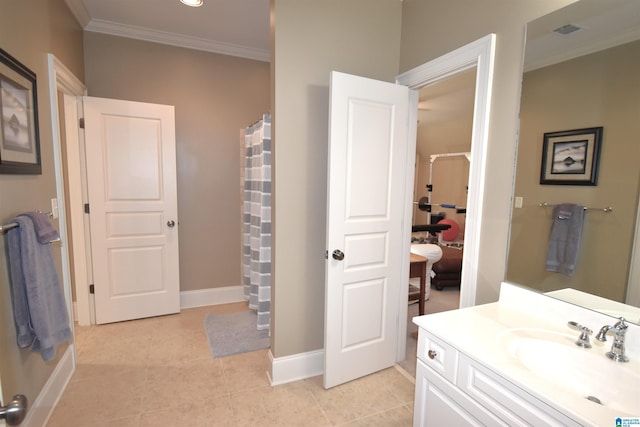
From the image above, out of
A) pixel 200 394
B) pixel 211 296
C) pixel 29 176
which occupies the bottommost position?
pixel 200 394

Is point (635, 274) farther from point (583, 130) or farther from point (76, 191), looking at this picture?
point (76, 191)

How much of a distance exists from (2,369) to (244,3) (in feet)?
9.06

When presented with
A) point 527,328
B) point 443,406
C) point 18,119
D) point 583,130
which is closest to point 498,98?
point 583,130

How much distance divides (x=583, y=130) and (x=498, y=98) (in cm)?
42

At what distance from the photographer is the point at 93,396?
2035 millimetres

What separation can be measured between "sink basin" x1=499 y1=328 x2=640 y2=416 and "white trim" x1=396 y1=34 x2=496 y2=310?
51 centimetres

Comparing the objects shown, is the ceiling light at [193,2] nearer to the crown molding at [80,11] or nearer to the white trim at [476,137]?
the crown molding at [80,11]

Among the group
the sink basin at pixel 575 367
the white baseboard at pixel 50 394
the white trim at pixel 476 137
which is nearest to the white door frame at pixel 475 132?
the white trim at pixel 476 137

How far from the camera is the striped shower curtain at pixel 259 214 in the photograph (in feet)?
8.12

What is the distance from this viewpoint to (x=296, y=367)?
223 cm

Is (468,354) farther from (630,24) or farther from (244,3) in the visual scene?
(244,3)

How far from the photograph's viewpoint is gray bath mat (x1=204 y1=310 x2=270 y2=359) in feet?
8.60

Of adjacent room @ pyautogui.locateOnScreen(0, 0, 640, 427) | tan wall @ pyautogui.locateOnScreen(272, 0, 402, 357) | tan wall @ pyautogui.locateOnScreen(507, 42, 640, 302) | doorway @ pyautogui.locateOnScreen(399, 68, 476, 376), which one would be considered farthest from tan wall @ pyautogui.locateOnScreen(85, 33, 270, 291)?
tan wall @ pyautogui.locateOnScreen(507, 42, 640, 302)

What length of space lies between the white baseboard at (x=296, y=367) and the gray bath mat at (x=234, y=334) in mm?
510
